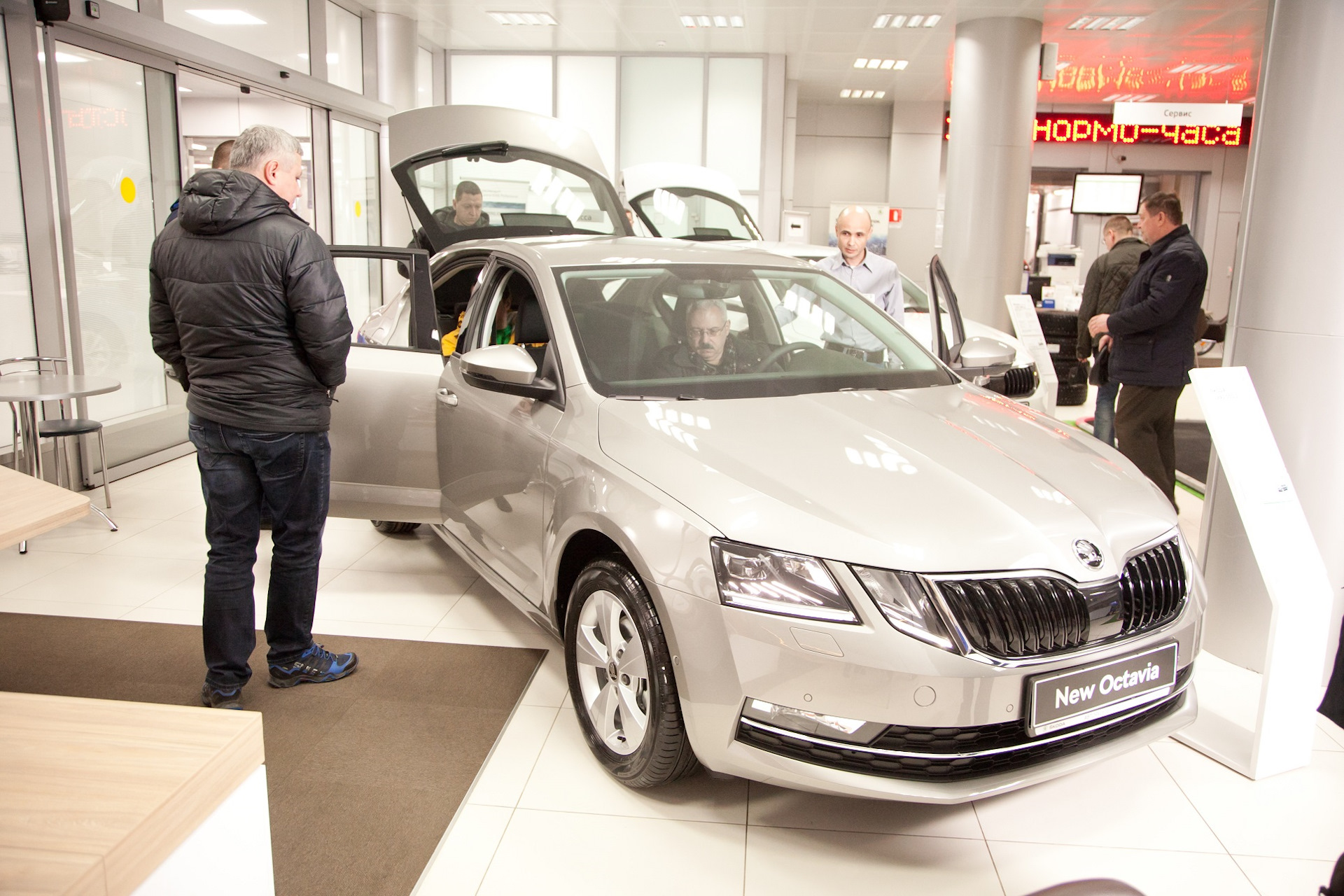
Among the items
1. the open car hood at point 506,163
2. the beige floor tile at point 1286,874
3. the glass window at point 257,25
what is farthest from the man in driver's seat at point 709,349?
the glass window at point 257,25

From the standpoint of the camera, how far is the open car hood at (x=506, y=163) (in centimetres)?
478

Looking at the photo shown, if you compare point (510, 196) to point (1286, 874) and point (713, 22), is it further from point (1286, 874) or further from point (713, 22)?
point (713, 22)

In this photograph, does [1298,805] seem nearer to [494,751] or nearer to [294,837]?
[494,751]


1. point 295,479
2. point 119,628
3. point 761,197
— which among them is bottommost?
point 119,628

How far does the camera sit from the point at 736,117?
11.8 meters

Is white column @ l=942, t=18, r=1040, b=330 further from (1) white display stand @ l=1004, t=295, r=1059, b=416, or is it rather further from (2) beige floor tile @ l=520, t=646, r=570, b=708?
(2) beige floor tile @ l=520, t=646, r=570, b=708

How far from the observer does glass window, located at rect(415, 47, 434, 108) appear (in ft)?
38.5

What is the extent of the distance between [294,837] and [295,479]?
3.30ft

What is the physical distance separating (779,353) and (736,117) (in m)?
9.73

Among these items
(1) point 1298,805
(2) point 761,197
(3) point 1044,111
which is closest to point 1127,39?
(2) point 761,197

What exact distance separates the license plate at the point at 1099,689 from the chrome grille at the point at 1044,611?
0.05 meters

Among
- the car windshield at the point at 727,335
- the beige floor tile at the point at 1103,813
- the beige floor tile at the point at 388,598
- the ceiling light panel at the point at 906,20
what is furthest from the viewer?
the ceiling light panel at the point at 906,20

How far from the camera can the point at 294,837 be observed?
2.22 m

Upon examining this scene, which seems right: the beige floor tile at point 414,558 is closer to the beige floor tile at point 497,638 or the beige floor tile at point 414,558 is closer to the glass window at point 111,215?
the beige floor tile at point 497,638
